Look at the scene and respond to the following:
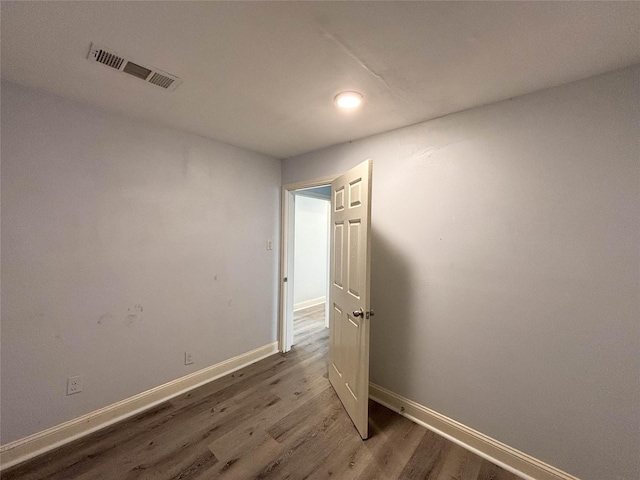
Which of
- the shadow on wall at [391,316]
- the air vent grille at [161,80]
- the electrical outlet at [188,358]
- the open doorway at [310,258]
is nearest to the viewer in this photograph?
the air vent grille at [161,80]

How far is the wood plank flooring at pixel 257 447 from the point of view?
5.07ft

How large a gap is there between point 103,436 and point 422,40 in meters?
3.10

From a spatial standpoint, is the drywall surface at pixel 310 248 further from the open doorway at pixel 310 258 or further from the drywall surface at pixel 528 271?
the drywall surface at pixel 528 271

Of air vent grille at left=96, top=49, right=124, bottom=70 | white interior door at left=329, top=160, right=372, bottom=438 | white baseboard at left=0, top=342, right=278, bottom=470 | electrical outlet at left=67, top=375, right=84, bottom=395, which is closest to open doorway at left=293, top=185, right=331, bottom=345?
white baseboard at left=0, top=342, right=278, bottom=470

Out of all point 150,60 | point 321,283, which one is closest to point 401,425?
point 150,60

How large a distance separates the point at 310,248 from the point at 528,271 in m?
3.94

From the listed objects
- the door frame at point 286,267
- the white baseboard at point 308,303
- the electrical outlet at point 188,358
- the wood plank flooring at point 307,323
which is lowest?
the wood plank flooring at point 307,323

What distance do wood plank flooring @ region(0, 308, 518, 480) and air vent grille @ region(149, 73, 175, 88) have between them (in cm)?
233

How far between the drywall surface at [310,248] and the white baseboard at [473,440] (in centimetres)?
295

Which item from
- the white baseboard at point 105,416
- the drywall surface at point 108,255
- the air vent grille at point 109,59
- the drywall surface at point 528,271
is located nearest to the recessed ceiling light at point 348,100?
the drywall surface at point 528,271

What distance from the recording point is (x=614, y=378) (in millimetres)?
1327

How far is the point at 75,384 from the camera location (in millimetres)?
1784

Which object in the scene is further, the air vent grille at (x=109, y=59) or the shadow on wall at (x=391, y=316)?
the shadow on wall at (x=391, y=316)

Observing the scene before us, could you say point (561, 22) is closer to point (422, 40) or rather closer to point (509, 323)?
point (422, 40)
